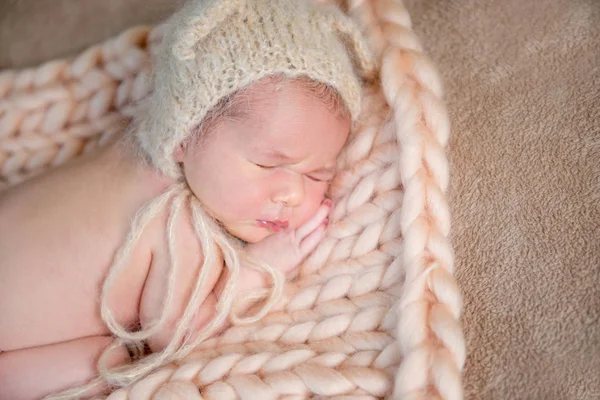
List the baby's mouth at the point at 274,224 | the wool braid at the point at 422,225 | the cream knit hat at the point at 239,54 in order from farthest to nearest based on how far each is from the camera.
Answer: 1. the baby's mouth at the point at 274,224
2. the cream knit hat at the point at 239,54
3. the wool braid at the point at 422,225

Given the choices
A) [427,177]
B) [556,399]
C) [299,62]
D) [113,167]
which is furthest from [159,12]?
[556,399]

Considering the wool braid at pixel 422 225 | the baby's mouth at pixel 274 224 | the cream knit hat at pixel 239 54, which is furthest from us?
the baby's mouth at pixel 274 224

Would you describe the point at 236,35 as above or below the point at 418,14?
above

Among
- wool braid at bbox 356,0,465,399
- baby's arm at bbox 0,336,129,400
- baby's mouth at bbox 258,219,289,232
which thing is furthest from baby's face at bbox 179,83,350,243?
baby's arm at bbox 0,336,129,400

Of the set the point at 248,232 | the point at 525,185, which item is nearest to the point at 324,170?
the point at 248,232

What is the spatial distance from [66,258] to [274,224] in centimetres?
33

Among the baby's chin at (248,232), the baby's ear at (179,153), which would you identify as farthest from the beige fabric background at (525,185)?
the baby's ear at (179,153)

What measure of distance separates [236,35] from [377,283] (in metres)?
0.42

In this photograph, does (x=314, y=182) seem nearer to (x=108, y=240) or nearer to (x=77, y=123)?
(x=108, y=240)

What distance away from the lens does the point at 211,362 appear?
97 centimetres

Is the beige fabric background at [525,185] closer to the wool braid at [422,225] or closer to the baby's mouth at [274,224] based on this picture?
the wool braid at [422,225]

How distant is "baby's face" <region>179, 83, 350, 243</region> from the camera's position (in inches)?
40.4

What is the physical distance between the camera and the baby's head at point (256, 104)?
39.5 inches

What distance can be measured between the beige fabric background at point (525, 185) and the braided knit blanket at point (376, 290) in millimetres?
71
